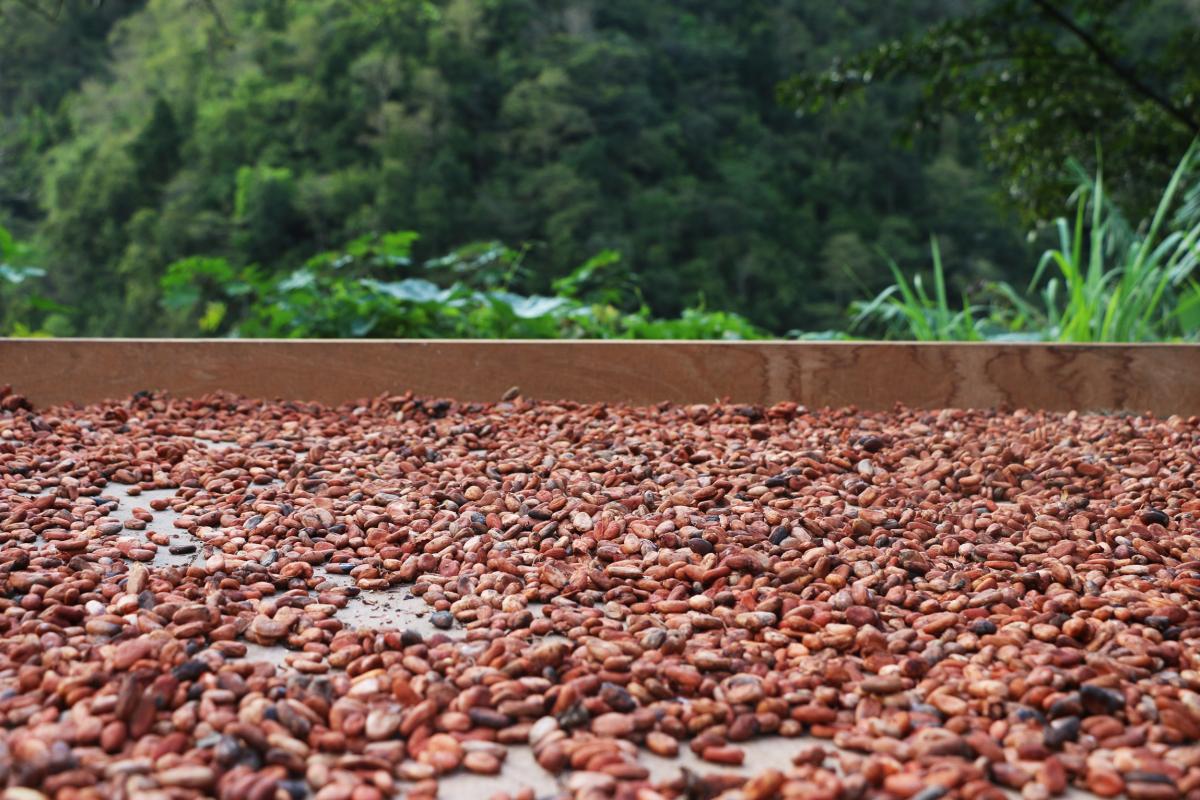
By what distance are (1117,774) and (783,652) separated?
0.27m

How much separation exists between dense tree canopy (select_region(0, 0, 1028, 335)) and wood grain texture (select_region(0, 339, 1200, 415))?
18.4m

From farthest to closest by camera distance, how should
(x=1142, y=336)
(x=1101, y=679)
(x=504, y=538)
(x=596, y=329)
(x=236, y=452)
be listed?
(x=596, y=329) → (x=1142, y=336) → (x=236, y=452) → (x=504, y=538) → (x=1101, y=679)

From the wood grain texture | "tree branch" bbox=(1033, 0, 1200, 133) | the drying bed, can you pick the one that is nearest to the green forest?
"tree branch" bbox=(1033, 0, 1200, 133)

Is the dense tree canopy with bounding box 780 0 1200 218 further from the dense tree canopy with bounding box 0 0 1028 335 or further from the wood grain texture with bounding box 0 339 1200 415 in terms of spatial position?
the dense tree canopy with bounding box 0 0 1028 335

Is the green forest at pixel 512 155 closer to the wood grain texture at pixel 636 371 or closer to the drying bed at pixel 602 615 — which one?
the wood grain texture at pixel 636 371

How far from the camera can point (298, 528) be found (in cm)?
120

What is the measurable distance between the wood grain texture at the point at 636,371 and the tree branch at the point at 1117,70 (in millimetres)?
3932

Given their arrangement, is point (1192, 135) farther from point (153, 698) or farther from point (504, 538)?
point (153, 698)

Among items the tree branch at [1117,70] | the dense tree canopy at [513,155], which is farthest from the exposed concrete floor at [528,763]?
the dense tree canopy at [513,155]

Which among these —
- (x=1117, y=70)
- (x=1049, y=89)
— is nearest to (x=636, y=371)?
(x=1049, y=89)

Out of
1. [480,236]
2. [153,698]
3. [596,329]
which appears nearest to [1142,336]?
[596,329]

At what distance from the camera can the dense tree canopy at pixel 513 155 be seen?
71.5 ft

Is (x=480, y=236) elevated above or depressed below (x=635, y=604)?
above

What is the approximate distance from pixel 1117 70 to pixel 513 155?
1925cm
